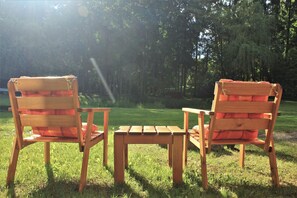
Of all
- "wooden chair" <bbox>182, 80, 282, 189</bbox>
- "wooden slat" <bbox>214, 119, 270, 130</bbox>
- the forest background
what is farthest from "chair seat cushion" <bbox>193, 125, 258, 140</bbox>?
the forest background

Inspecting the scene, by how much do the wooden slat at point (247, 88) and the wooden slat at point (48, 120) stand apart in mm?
1550

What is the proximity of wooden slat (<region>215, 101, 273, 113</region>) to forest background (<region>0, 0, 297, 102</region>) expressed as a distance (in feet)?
74.1

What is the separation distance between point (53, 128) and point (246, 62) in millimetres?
25565

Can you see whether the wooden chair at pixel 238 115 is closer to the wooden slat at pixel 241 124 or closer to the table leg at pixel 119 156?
the wooden slat at pixel 241 124

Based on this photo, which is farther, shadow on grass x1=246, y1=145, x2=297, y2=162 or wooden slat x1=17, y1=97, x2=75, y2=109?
shadow on grass x1=246, y1=145, x2=297, y2=162

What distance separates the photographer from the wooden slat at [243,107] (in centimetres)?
350

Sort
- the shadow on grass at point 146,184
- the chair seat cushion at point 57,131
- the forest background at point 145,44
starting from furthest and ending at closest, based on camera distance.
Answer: the forest background at point 145,44 → the chair seat cushion at point 57,131 → the shadow on grass at point 146,184

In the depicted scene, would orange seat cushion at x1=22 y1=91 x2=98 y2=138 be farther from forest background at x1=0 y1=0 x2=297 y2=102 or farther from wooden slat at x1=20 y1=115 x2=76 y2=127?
forest background at x1=0 y1=0 x2=297 y2=102

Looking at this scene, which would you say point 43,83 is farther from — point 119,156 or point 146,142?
point 146,142

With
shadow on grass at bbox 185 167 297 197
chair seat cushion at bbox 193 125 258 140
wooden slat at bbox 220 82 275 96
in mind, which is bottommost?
shadow on grass at bbox 185 167 297 197

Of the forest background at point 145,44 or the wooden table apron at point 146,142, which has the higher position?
the forest background at point 145,44

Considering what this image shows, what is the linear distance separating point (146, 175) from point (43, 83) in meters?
1.50

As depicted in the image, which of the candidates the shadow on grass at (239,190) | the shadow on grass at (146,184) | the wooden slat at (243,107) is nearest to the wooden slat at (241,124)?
the wooden slat at (243,107)

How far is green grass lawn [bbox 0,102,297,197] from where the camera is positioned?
331 cm
